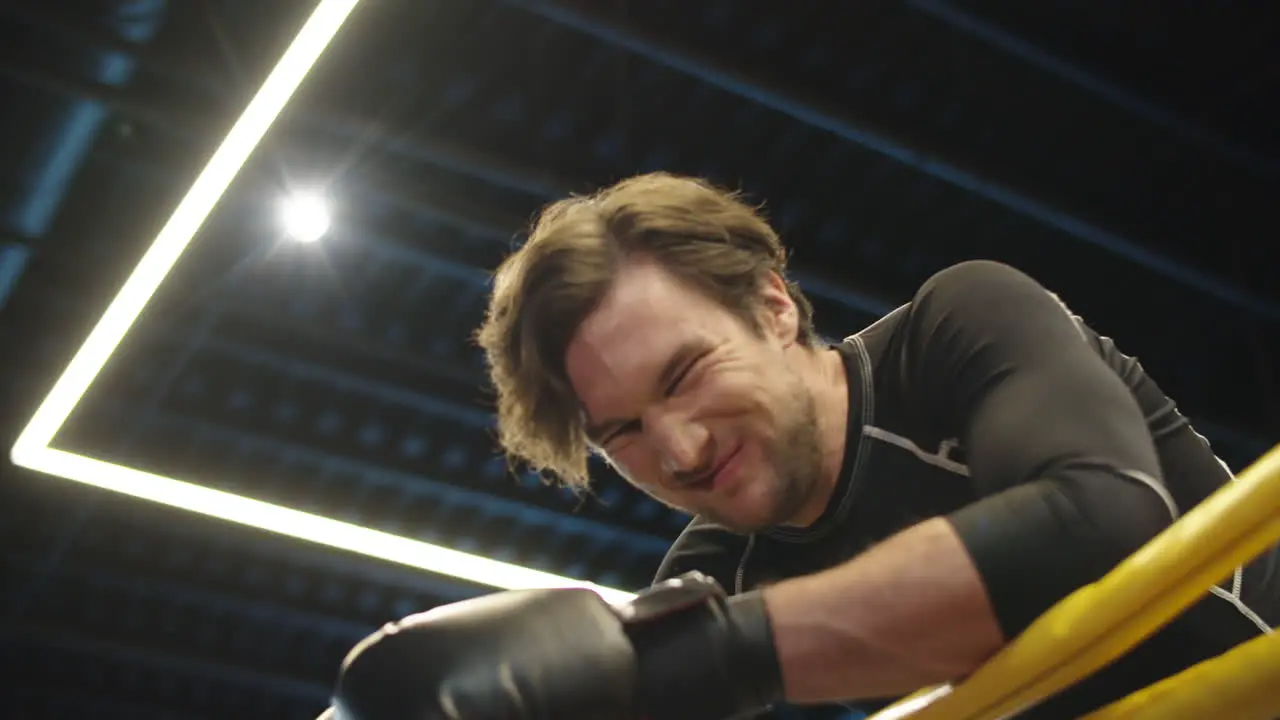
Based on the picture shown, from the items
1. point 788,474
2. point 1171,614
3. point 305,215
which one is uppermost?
point 305,215

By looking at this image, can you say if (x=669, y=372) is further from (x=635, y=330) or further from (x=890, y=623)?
(x=890, y=623)

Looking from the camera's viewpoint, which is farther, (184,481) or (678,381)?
(184,481)

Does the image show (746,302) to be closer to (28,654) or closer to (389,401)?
(389,401)

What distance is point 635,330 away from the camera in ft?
4.32

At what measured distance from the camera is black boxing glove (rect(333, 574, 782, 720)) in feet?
2.81

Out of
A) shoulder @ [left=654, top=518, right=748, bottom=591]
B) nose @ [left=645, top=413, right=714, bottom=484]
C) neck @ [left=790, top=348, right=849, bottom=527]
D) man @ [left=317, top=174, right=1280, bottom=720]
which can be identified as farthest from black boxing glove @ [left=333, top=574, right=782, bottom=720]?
shoulder @ [left=654, top=518, right=748, bottom=591]

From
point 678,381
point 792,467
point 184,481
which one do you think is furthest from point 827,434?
point 184,481

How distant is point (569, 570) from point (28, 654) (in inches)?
96.8

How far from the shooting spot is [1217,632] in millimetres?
1102

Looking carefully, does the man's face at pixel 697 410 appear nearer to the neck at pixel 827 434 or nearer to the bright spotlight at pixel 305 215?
the neck at pixel 827 434

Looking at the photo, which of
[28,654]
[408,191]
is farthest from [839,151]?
[28,654]

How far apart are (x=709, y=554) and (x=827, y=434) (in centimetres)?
24

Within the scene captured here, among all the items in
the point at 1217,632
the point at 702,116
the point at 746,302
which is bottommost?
the point at 1217,632

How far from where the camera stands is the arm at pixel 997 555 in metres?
0.87
